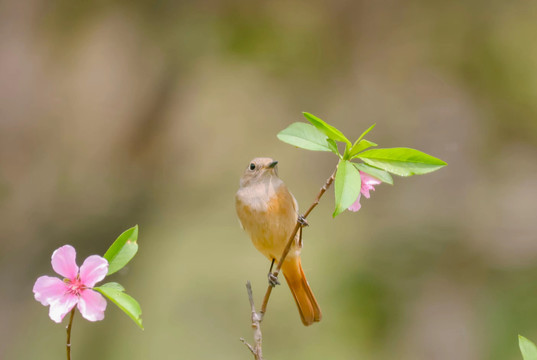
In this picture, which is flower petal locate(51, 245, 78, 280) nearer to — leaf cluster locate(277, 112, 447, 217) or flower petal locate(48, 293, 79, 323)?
flower petal locate(48, 293, 79, 323)

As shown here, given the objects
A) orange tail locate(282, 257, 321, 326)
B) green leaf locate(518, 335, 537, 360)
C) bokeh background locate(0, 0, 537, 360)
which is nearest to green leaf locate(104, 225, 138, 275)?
green leaf locate(518, 335, 537, 360)

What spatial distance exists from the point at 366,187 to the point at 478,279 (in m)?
2.65

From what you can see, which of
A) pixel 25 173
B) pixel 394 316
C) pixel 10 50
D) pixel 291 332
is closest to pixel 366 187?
pixel 291 332

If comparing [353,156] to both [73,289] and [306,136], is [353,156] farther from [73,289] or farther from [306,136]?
[73,289]

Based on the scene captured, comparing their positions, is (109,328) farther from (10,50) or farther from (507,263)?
(507,263)

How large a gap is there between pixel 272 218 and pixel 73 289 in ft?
2.29

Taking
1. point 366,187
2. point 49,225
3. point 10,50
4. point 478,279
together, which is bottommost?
point 49,225

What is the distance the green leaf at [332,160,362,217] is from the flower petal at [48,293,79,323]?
14.9 inches

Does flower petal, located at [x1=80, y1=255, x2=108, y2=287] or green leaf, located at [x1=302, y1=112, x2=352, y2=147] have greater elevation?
green leaf, located at [x1=302, y1=112, x2=352, y2=147]

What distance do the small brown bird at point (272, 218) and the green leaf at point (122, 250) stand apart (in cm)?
67

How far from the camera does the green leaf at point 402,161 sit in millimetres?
785

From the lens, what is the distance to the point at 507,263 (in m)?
3.31

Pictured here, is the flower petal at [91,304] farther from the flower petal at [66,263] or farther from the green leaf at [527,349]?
the green leaf at [527,349]

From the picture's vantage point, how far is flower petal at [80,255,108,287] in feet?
2.49
